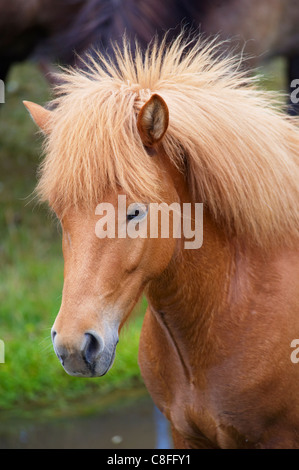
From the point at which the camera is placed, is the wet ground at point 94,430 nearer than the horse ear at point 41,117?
No

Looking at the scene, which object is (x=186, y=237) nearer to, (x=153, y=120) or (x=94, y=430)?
(x=153, y=120)

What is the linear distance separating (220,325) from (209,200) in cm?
40

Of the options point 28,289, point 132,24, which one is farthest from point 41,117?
point 28,289

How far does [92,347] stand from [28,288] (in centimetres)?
354

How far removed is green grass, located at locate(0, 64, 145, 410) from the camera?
4.09 m

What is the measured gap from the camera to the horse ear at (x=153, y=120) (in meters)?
1.83

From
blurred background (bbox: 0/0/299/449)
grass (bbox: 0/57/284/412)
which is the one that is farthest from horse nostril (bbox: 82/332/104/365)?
blurred background (bbox: 0/0/299/449)

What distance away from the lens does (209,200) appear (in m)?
2.05

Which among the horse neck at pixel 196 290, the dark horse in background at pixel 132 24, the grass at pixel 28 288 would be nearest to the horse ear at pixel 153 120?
the horse neck at pixel 196 290

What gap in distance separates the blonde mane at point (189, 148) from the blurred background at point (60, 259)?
98cm

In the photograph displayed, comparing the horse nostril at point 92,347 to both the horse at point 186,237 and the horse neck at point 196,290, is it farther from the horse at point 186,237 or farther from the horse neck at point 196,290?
the horse neck at point 196,290

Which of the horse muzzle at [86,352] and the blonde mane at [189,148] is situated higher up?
the blonde mane at [189,148]

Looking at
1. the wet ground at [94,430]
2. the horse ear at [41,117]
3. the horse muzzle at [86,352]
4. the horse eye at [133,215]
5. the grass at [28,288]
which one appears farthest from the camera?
the grass at [28,288]

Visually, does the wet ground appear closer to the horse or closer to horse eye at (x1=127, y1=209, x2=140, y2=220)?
the horse
